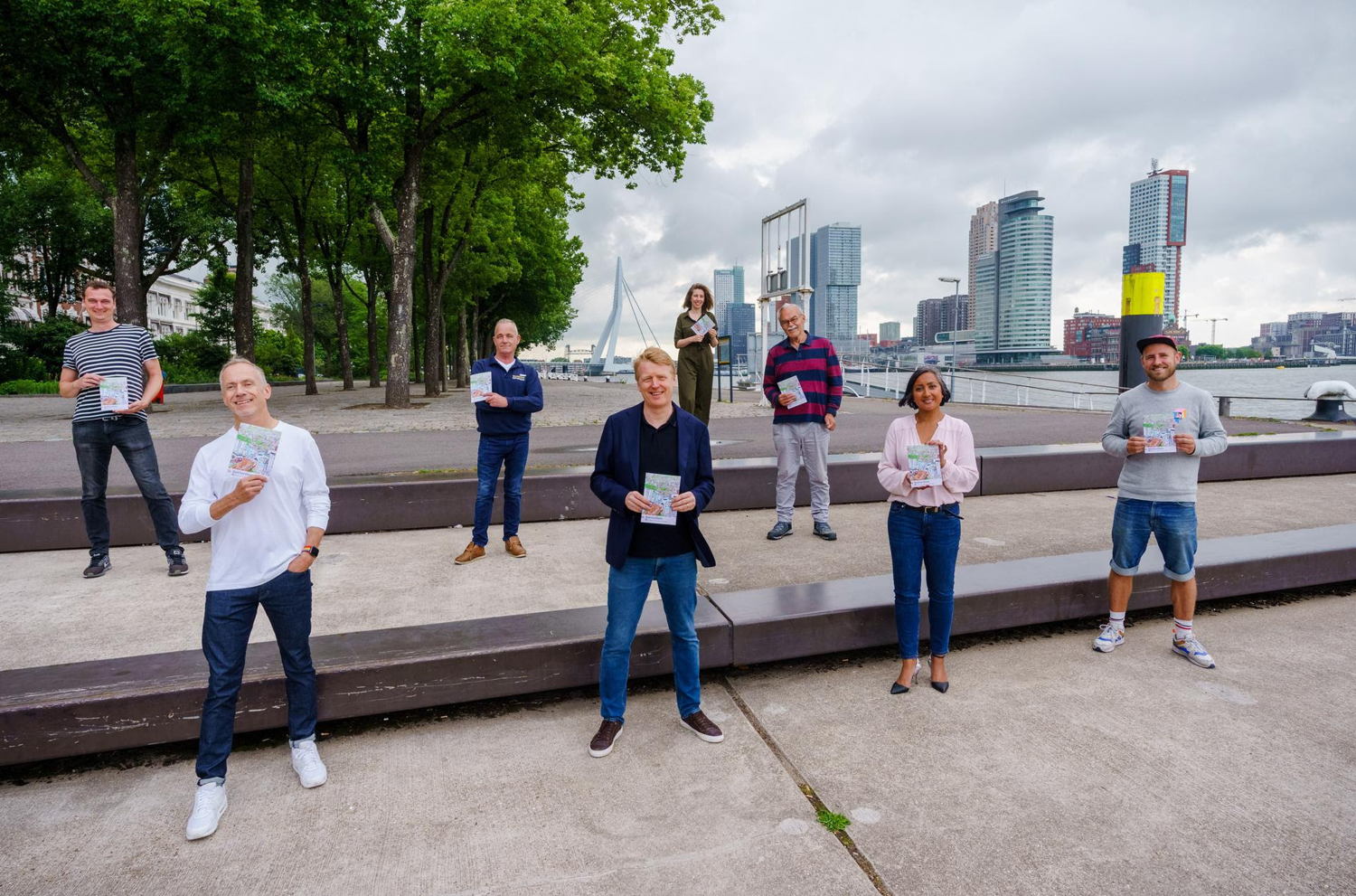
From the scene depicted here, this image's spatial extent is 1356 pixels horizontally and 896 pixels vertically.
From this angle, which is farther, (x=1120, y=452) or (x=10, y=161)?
(x=10, y=161)

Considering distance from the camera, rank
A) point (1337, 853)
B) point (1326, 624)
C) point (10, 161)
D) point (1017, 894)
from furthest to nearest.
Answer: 1. point (10, 161)
2. point (1326, 624)
3. point (1337, 853)
4. point (1017, 894)

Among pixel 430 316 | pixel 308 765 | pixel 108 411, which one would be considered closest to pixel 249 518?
pixel 308 765

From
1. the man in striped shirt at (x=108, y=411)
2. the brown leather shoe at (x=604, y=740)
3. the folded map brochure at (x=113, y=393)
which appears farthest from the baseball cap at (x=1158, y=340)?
the folded map brochure at (x=113, y=393)

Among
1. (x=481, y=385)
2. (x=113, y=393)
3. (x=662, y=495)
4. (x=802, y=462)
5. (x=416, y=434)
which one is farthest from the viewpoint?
(x=416, y=434)

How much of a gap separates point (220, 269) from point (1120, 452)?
4144 centimetres

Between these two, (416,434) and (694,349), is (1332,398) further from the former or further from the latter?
(416,434)

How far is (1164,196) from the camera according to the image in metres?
189

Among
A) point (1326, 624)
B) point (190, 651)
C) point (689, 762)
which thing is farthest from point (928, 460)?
point (190, 651)

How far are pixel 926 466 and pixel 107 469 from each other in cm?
545

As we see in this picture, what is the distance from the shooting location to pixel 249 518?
2.85 meters

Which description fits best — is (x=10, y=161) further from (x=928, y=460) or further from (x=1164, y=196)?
(x=1164, y=196)

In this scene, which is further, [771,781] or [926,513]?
[926,513]

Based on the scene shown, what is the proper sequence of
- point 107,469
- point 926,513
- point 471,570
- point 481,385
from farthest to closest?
point 481,385, point 471,570, point 107,469, point 926,513

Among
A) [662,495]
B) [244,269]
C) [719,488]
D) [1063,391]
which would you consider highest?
[244,269]
